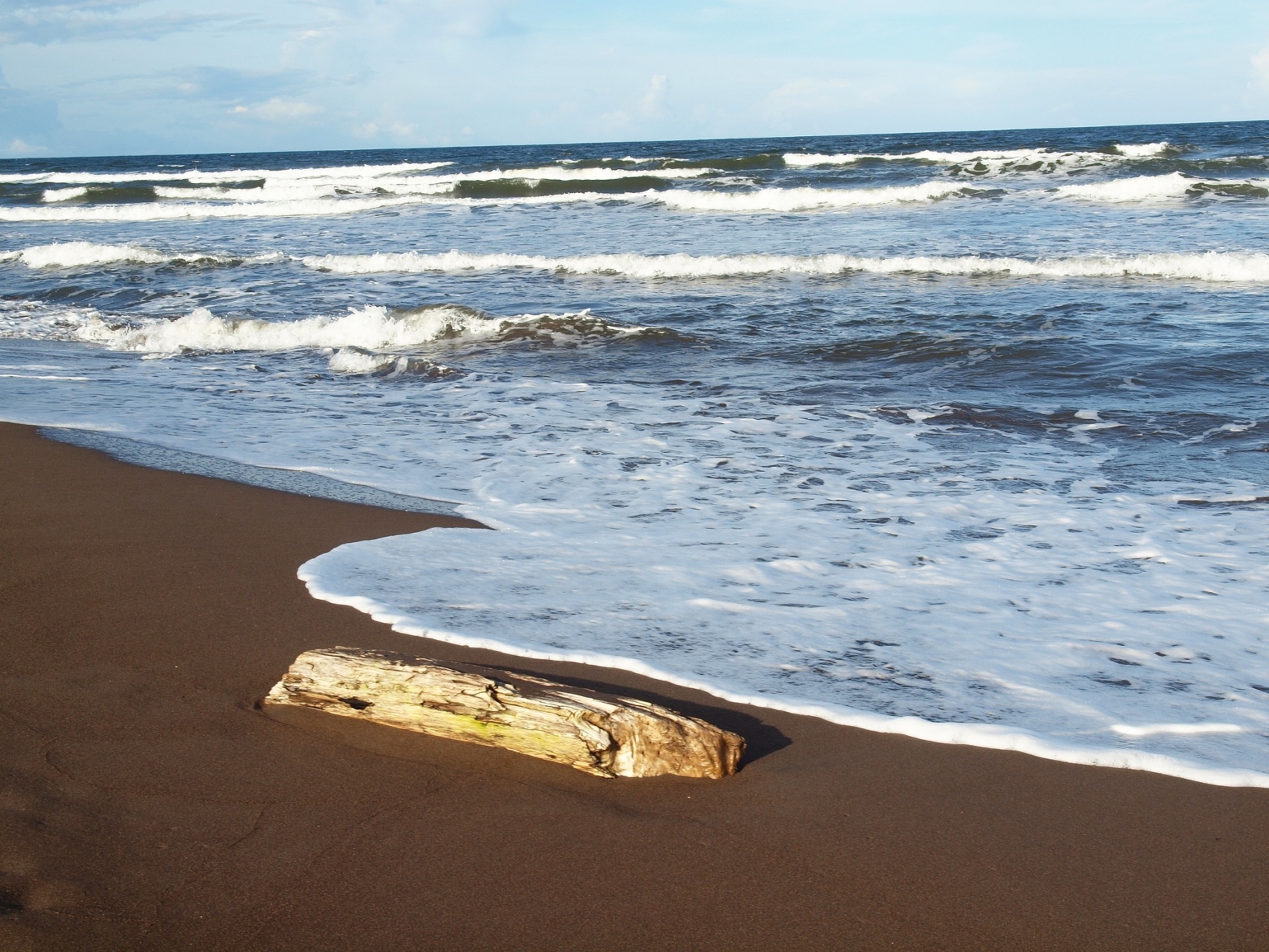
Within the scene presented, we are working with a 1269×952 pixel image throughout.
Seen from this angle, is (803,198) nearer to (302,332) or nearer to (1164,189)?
(1164,189)

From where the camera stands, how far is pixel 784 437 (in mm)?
6324

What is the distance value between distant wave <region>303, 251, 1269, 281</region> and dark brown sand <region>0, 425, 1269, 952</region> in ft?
36.2

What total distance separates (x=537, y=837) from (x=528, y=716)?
1.09 ft

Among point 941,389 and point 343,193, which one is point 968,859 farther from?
point 343,193

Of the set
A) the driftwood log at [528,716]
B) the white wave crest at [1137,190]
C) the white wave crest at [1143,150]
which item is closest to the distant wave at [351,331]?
the driftwood log at [528,716]

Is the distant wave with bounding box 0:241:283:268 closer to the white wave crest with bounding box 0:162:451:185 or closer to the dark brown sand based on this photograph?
the dark brown sand

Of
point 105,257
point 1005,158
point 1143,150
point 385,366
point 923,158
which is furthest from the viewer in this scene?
point 923,158

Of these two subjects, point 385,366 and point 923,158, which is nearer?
point 385,366

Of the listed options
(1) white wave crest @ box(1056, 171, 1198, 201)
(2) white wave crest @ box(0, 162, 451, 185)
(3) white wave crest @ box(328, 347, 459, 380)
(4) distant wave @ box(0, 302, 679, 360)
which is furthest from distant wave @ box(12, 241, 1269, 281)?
(2) white wave crest @ box(0, 162, 451, 185)

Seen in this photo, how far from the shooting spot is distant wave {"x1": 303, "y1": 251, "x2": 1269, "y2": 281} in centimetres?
1210

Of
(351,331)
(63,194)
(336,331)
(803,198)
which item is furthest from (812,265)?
(63,194)

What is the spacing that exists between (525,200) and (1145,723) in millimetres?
25881

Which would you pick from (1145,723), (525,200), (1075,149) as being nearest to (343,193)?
(525,200)

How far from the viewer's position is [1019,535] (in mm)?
4488
